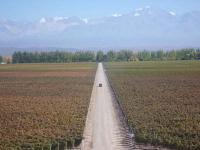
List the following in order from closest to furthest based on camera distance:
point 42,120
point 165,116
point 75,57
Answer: point 42,120
point 165,116
point 75,57

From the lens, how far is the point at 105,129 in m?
27.6

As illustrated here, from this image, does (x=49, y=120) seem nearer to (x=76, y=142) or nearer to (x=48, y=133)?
(x=48, y=133)

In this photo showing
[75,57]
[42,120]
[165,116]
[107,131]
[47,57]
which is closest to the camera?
[107,131]

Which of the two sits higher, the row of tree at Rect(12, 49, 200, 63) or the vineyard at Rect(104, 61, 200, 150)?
the row of tree at Rect(12, 49, 200, 63)

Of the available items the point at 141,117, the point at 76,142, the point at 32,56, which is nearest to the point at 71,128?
the point at 76,142

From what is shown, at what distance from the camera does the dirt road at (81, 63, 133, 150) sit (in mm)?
23562

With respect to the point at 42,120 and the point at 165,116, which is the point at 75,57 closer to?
the point at 165,116

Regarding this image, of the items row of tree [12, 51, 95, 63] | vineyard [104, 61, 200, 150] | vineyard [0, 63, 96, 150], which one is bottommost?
vineyard [0, 63, 96, 150]

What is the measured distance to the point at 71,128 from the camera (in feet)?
94.1

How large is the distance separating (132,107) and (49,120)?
29.3 ft

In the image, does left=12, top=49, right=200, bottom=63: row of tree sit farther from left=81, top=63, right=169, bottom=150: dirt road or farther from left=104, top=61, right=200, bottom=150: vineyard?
left=81, top=63, right=169, bottom=150: dirt road

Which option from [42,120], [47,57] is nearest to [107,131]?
[42,120]

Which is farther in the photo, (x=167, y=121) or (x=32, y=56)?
(x=32, y=56)

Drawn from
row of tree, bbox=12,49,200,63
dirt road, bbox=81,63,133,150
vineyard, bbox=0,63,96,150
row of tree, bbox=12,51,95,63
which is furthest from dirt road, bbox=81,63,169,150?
row of tree, bbox=12,49,200,63
